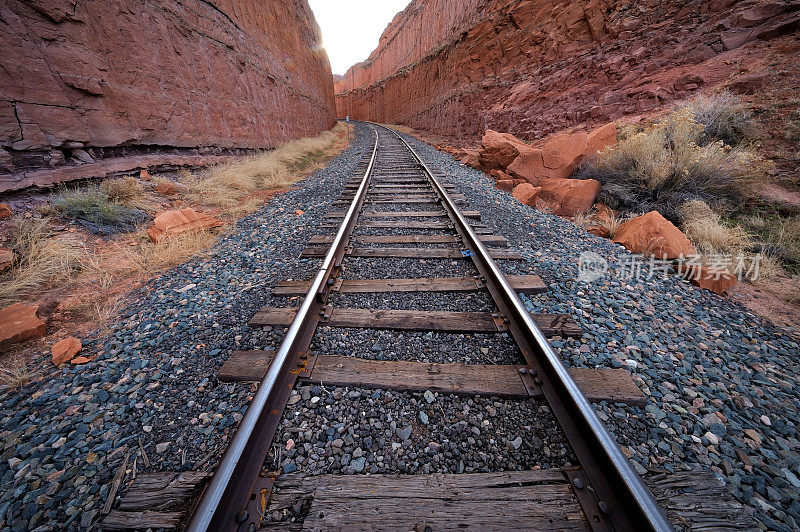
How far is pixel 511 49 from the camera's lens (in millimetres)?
14102

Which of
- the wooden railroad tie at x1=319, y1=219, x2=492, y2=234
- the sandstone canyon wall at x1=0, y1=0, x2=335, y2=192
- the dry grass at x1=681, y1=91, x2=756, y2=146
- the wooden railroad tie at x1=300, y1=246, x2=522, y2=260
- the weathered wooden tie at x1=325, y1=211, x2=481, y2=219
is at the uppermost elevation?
the sandstone canyon wall at x1=0, y1=0, x2=335, y2=192

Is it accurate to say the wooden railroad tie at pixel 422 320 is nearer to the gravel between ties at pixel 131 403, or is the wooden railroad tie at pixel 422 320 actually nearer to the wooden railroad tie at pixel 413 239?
the gravel between ties at pixel 131 403

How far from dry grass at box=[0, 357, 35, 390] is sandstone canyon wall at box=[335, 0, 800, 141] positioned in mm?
11469

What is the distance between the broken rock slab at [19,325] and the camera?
2.11 m

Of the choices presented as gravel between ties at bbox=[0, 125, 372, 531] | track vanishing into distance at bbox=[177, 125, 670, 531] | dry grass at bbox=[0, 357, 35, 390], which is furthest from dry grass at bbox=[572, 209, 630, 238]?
dry grass at bbox=[0, 357, 35, 390]

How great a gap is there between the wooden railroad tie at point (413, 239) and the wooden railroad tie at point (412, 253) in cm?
20

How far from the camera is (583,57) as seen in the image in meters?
10.4

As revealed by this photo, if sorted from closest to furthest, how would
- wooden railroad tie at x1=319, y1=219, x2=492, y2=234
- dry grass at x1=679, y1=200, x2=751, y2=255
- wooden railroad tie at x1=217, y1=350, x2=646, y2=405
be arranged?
wooden railroad tie at x1=217, y1=350, x2=646, y2=405, dry grass at x1=679, y1=200, x2=751, y2=255, wooden railroad tie at x1=319, y1=219, x2=492, y2=234

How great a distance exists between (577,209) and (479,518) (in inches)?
209

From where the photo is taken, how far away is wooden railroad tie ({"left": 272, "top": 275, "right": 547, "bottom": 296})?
2750 mm

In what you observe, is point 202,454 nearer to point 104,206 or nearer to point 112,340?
point 112,340

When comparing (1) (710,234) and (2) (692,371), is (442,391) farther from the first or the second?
(1) (710,234)

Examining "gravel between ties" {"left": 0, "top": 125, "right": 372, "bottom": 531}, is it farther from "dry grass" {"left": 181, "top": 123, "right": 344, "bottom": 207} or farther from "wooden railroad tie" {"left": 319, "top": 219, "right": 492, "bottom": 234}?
"dry grass" {"left": 181, "top": 123, "right": 344, "bottom": 207}

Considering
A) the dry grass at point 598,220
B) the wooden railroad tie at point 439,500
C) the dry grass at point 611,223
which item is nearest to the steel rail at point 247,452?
the wooden railroad tie at point 439,500
